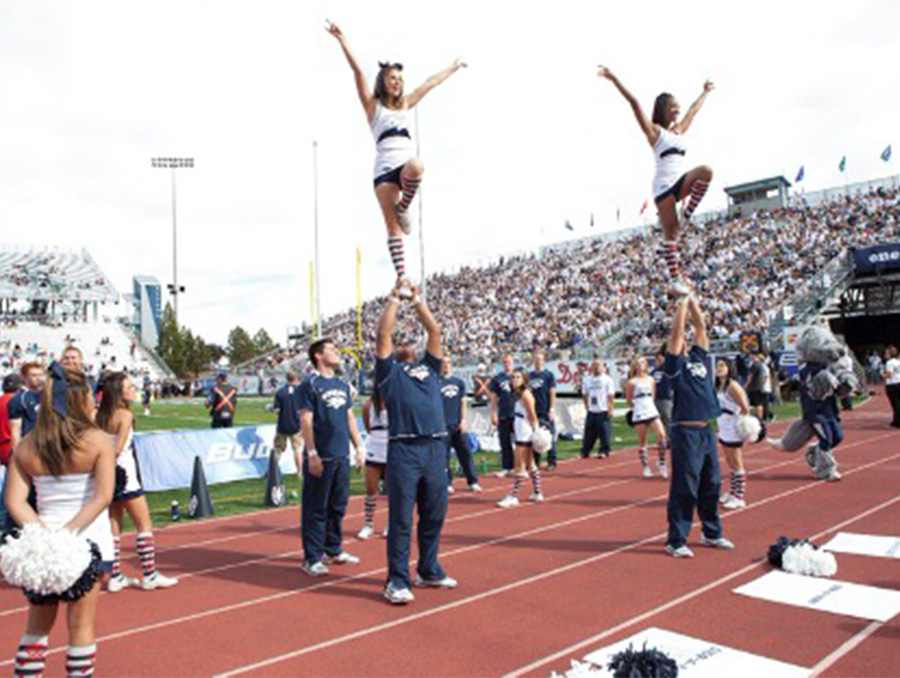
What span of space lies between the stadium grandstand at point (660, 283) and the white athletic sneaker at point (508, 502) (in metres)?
15.3

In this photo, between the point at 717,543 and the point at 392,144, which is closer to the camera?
the point at 392,144

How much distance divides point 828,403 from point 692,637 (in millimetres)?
6501

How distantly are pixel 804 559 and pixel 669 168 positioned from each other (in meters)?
3.28

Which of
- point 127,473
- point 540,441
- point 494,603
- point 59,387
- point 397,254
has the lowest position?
point 494,603

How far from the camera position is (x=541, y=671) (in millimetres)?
4043

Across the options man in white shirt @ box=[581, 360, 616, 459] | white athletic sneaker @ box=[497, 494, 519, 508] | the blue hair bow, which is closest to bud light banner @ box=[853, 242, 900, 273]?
man in white shirt @ box=[581, 360, 616, 459]

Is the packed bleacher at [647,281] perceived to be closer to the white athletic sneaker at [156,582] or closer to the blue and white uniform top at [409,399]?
the blue and white uniform top at [409,399]

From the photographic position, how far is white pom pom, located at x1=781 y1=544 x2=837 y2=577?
559cm

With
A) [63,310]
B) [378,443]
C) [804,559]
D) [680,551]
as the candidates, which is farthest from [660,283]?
[63,310]

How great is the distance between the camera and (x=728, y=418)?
9391 millimetres

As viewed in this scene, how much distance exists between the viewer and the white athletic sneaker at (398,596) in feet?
17.4

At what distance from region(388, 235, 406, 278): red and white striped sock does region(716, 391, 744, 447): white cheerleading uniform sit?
18.3 feet

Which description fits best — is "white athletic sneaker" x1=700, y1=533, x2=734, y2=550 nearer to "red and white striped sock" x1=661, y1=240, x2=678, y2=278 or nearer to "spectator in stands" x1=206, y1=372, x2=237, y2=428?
"red and white striped sock" x1=661, y1=240, x2=678, y2=278

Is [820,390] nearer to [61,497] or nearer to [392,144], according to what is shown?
[392,144]
